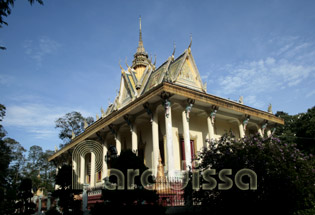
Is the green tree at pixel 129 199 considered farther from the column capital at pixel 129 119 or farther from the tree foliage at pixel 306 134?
the tree foliage at pixel 306 134

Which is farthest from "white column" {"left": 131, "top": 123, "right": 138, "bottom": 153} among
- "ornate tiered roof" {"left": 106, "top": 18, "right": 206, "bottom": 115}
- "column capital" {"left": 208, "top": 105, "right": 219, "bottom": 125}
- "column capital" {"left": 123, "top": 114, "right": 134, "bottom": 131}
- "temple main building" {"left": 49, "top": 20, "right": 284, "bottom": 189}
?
"column capital" {"left": 208, "top": 105, "right": 219, "bottom": 125}

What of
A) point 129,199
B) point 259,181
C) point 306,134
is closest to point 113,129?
point 129,199

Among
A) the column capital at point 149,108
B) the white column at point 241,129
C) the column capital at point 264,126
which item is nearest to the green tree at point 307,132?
the column capital at point 264,126

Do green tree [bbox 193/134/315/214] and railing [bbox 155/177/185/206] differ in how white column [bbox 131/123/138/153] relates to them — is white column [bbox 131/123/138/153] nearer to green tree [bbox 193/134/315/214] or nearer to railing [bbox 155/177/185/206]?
railing [bbox 155/177/185/206]

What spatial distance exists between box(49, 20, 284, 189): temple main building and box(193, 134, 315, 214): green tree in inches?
152

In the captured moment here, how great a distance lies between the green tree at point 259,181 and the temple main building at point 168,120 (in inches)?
152

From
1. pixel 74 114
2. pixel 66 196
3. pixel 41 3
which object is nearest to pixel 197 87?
pixel 66 196

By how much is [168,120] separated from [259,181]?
5549mm

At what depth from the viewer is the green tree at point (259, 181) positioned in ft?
26.7

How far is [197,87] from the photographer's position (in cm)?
1727

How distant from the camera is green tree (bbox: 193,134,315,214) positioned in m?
8.14

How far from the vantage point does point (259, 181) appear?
828 centimetres

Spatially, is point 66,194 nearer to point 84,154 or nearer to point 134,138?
point 134,138

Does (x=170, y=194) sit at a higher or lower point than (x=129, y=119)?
lower
